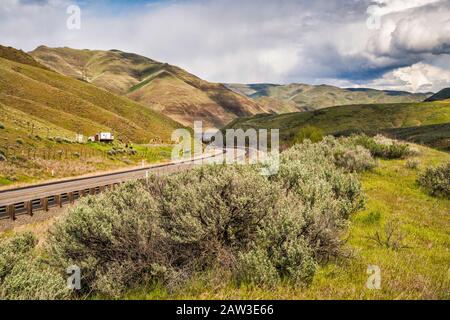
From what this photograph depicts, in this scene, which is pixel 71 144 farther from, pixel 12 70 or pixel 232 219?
pixel 12 70

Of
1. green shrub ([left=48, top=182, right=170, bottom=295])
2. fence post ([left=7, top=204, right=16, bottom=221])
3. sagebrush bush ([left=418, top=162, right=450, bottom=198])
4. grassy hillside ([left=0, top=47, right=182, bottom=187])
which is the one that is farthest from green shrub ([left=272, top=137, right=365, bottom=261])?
grassy hillside ([left=0, top=47, right=182, bottom=187])

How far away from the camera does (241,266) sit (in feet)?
19.1

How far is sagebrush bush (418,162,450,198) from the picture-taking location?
14.3 m

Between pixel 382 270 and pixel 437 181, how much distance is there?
34.3 ft

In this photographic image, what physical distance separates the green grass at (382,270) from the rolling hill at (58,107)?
4652 centimetres

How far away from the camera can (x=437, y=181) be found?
14.6 meters

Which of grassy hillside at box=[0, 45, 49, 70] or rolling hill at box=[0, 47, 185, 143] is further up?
grassy hillside at box=[0, 45, 49, 70]

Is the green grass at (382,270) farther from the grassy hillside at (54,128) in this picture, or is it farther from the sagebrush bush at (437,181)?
the grassy hillside at (54,128)

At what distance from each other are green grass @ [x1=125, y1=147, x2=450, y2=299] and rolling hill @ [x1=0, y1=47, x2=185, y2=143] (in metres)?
46.5

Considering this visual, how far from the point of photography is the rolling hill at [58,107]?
64.6m

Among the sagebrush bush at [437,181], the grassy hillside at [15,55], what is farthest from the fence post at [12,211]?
the grassy hillside at [15,55]

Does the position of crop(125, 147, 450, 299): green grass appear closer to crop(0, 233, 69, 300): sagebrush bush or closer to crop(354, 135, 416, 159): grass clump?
crop(0, 233, 69, 300): sagebrush bush
